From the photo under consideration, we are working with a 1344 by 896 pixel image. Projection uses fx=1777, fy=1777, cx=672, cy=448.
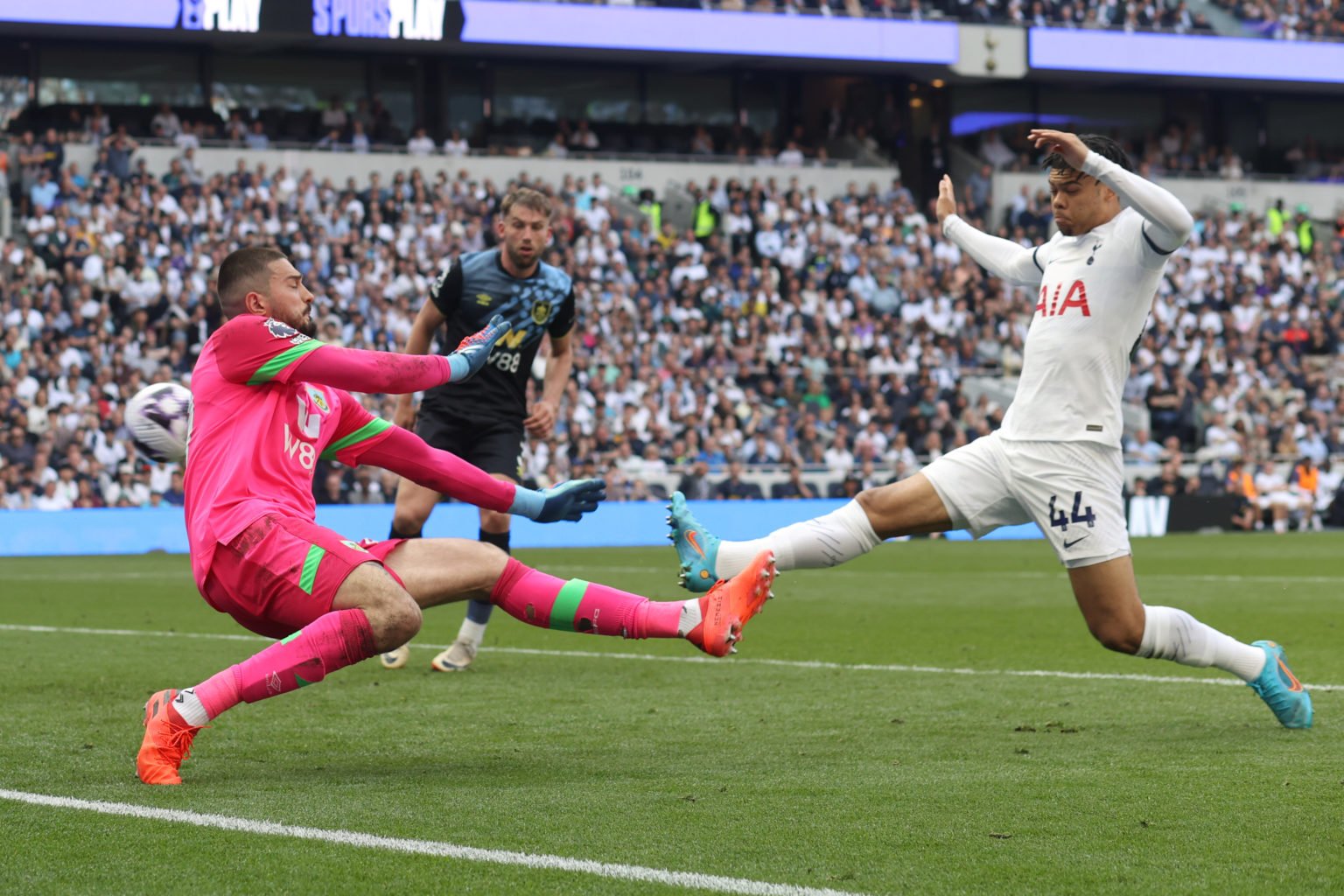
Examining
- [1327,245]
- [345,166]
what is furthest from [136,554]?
[1327,245]

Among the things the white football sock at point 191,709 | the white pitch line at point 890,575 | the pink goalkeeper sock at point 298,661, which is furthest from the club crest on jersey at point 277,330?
the white pitch line at point 890,575

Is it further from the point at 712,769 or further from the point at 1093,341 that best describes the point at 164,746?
the point at 1093,341

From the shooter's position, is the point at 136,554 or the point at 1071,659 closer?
the point at 1071,659

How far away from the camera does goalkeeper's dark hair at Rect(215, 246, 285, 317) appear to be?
5.77 m

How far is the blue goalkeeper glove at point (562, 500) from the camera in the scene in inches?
235

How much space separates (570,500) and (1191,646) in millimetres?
2365

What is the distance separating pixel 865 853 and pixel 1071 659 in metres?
5.28

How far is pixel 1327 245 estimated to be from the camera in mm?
35469

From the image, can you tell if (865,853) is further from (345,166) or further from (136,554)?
(345,166)

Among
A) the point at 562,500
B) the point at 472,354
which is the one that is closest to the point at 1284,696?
the point at 562,500

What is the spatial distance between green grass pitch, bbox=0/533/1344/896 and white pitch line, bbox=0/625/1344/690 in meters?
0.05

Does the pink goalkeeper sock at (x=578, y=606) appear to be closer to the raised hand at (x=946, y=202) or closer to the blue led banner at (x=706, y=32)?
the raised hand at (x=946, y=202)

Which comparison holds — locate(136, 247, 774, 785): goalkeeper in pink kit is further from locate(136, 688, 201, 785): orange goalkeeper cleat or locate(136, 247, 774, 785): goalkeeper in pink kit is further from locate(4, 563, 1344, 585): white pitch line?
locate(4, 563, 1344, 585): white pitch line

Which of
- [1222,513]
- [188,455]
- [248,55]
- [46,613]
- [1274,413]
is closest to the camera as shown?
[188,455]
